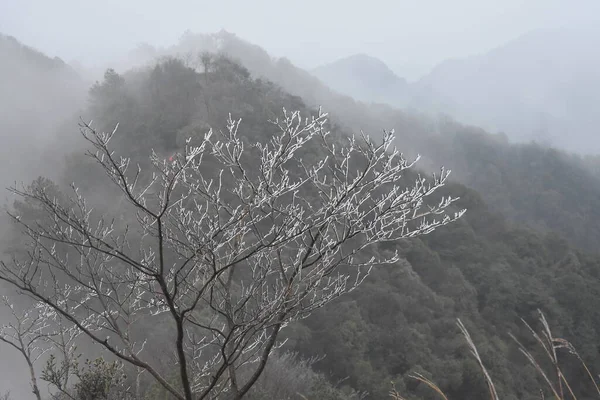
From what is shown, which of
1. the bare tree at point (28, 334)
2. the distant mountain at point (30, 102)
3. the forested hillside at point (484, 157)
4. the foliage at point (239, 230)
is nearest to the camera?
the foliage at point (239, 230)

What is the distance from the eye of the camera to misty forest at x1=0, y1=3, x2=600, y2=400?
216cm

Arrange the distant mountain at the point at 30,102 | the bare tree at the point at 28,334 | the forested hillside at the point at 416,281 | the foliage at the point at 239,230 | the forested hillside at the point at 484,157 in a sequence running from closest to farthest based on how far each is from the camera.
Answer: the foliage at the point at 239,230
the bare tree at the point at 28,334
the forested hillside at the point at 416,281
the distant mountain at the point at 30,102
the forested hillside at the point at 484,157

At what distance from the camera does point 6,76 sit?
74.1 feet

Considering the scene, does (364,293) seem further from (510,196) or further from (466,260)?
(510,196)

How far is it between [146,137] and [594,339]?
821 inches

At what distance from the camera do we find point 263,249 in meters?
A: 2.01

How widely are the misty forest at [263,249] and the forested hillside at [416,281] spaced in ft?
0.28

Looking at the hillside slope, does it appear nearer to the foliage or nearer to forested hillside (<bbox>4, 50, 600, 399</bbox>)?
forested hillside (<bbox>4, 50, 600, 399</bbox>)

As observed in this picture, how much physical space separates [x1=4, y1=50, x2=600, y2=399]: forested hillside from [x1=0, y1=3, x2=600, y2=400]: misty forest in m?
0.09

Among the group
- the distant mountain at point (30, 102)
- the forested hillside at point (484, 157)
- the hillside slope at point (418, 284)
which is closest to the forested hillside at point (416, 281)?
the hillside slope at point (418, 284)

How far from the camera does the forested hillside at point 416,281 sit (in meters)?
12.2

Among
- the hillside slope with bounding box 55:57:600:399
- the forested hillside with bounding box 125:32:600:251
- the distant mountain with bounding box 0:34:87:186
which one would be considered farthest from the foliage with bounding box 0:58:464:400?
the forested hillside with bounding box 125:32:600:251

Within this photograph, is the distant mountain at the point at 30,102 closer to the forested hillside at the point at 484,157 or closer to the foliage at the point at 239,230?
the forested hillside at the point at 484,157

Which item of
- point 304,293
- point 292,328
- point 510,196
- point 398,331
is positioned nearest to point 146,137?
point 292,328
